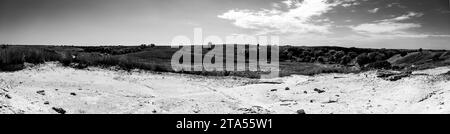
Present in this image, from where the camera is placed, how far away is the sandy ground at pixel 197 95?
22.1 ft

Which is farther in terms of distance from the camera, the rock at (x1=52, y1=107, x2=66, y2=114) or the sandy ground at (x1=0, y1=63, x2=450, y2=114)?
the sandy ground at (x1=0, y1=63, x2=450, y2=114)

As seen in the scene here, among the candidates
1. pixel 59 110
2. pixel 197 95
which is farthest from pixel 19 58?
pixel 197 95

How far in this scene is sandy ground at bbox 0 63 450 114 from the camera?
22.1 feet

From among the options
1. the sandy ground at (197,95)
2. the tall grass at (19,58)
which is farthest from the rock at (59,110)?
the tall grass at (19,58)

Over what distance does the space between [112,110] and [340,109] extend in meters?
4.75

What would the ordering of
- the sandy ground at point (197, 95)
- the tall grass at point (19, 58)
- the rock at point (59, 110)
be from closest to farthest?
the rock at point (59, 110)
the sandy ground at point (197, 95)
the tall grass at point (19, 58)

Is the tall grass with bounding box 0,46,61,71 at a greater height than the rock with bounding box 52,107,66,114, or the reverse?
the tall grass with bounding box 0,46,61,71

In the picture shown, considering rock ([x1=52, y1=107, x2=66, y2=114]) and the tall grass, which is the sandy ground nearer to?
rock ([x1=52, y1=107, x2=66, y2=114])

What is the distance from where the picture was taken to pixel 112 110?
670 centimetres

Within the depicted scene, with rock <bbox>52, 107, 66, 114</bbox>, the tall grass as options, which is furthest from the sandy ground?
the tall grass

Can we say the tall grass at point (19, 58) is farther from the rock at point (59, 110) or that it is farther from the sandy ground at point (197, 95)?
the rock at point (59, 110)

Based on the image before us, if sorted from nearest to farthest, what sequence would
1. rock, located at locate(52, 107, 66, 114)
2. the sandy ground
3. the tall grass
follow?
rock, located at locate(52, 107, 66, 114), the sandy ground, the tall grass

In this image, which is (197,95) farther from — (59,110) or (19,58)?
(19,58)
